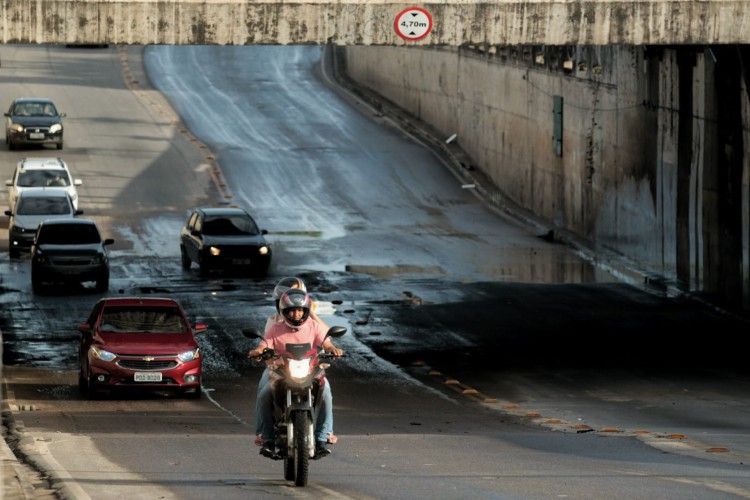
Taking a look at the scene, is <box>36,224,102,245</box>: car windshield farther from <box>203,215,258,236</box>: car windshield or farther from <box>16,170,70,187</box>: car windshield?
<box>16,170,70,187</box>: car windshield

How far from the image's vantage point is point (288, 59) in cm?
7125

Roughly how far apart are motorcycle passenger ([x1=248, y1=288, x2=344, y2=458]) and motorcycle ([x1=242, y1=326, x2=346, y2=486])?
60 mm

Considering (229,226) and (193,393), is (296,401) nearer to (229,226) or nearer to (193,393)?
(193,393)

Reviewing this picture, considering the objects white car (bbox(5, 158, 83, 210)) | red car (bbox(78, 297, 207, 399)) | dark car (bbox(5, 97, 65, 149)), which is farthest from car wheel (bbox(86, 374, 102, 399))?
dark car (bbox(5, 97, 65, 149))

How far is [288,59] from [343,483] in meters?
59.8

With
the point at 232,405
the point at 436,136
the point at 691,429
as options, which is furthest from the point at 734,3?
the point at 436,136

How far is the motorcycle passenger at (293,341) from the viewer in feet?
40.1

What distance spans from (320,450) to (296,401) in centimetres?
49

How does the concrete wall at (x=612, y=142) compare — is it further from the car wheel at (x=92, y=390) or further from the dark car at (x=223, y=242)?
the car wheel at (x=92, y=390)

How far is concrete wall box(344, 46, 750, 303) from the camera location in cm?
3225

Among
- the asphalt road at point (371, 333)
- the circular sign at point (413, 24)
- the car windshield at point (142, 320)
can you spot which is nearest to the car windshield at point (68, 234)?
the asphalt road at point (371, 333)

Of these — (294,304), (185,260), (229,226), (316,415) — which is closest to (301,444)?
(316,415)

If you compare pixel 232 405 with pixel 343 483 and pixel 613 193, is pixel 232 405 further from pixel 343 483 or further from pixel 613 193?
pixel 613 193

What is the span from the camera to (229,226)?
1406 inches
